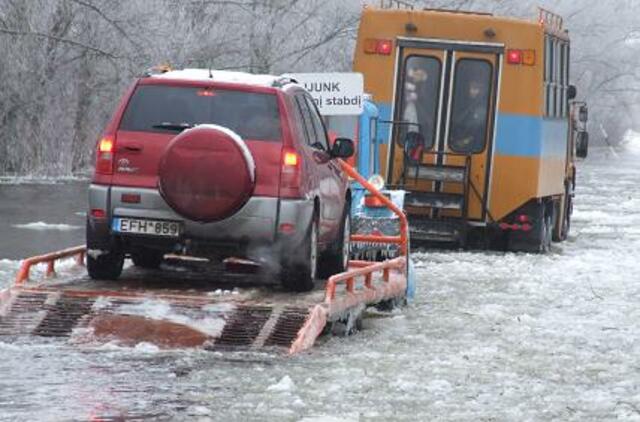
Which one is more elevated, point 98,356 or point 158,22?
point 158,22

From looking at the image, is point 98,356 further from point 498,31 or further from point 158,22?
point 158,22

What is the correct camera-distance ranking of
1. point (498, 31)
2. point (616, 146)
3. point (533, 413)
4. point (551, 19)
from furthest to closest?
1. point (616, 146)
2. point (551, 19)
3. point (498, 31)
4. point (533, 413)

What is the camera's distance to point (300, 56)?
1510 inches

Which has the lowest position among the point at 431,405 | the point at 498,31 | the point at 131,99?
the point at 431,405

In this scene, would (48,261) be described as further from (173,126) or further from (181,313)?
(181,313)

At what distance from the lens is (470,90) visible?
22.0 meters

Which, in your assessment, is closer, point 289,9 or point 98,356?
point 98,356

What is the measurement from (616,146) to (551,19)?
64.7 metres

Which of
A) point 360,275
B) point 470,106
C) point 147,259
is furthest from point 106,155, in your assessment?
point 470,106

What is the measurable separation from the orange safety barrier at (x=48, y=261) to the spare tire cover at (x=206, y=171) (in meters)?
1.33

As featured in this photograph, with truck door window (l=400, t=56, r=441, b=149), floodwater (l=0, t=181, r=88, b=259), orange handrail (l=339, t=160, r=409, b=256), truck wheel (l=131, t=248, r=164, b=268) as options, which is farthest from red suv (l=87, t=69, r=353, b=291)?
truck door window (l=400, t=56, r=441, b=149)

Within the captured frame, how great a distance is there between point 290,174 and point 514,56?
413 inches

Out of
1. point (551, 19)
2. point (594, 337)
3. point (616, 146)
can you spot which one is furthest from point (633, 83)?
point (594, 337)

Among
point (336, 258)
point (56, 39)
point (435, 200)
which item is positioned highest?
point (56, 39)
